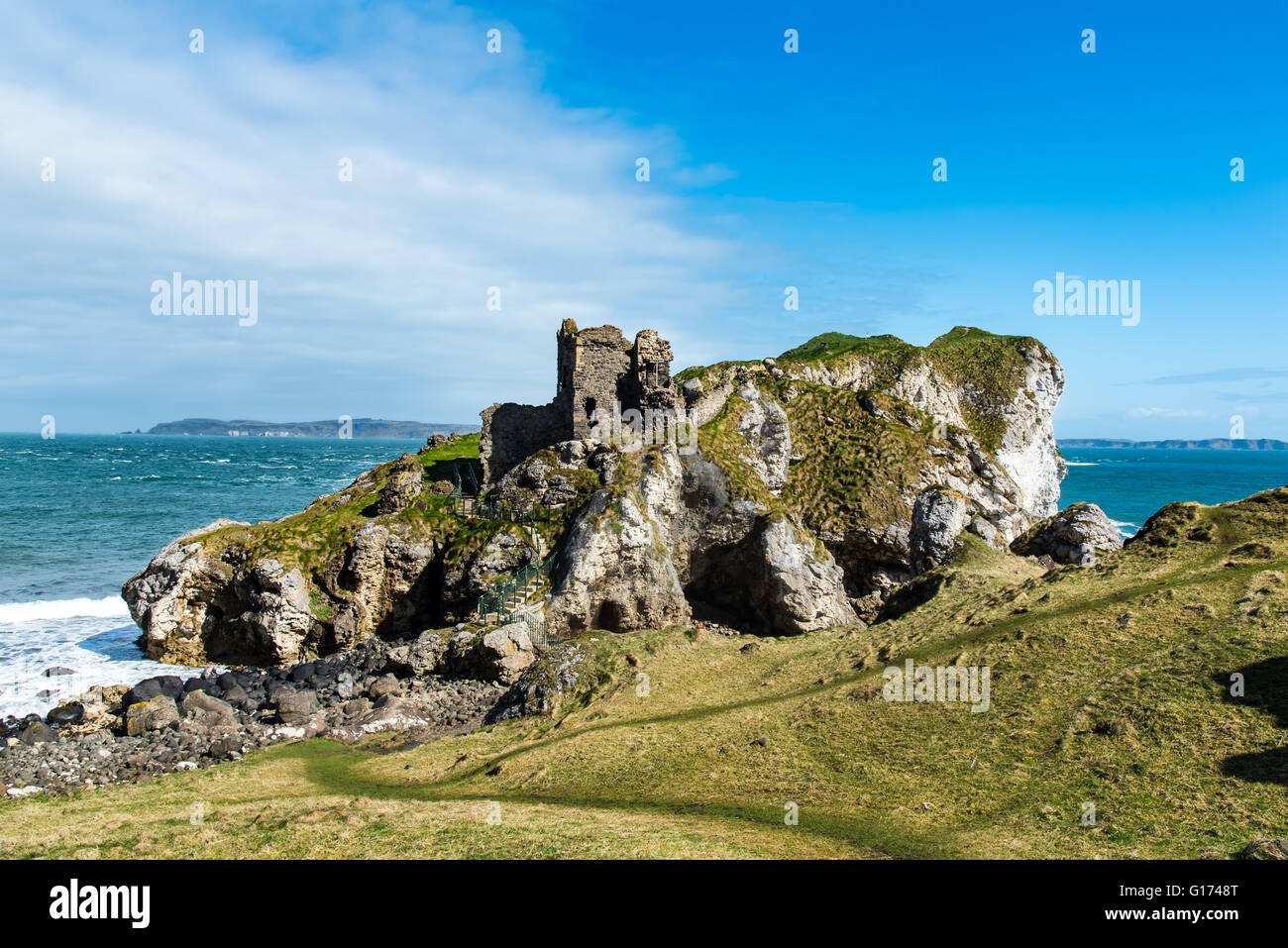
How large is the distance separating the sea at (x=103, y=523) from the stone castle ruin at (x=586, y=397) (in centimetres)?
1856

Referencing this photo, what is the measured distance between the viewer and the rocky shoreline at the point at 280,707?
72.4 ft

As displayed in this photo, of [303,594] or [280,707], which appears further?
[303,594]

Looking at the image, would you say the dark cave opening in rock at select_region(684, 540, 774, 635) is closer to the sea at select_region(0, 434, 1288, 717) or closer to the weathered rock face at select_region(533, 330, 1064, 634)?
the weathered rock face at select_region(533, 330, 1064, 634)

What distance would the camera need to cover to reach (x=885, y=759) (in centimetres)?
1659

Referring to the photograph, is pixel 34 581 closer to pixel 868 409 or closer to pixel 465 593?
pixel 465 593


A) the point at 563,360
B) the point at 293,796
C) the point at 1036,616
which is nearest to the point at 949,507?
the point at 1036,616

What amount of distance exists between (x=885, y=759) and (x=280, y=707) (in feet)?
66.9

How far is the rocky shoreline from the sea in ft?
16.2

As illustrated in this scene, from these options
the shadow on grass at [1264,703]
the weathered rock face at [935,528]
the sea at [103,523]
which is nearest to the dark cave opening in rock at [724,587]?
the weathered rock face at [935,528]

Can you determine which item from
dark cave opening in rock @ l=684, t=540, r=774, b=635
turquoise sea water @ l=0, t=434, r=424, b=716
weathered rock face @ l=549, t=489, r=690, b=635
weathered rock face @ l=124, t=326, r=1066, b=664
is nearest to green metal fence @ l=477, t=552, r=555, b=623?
weathered rock face @ l=124, t=326, r=1066, b=664

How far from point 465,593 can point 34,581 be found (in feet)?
112

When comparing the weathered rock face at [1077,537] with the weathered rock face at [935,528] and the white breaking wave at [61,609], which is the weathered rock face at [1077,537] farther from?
the white breaking wave at [61,609]

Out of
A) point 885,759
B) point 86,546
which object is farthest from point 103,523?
point 885,759

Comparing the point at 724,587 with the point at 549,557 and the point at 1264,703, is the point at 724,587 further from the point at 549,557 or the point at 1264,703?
the point at 1264,703
